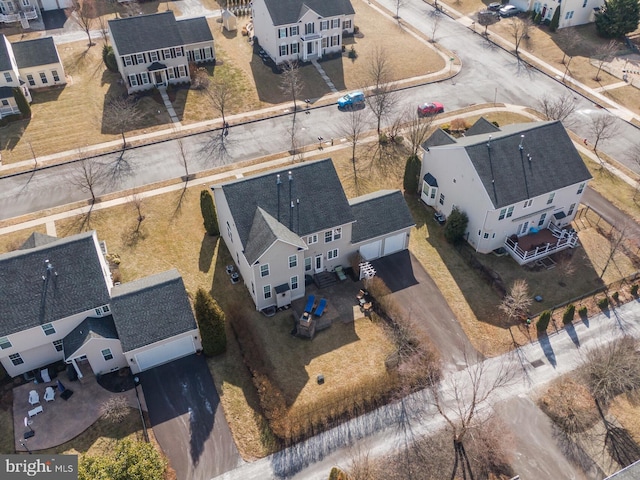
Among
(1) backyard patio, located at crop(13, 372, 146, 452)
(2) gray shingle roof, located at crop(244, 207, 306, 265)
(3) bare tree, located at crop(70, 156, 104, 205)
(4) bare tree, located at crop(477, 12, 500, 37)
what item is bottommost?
(1) backyard patio, located at crop(13, 372, 146, 452)

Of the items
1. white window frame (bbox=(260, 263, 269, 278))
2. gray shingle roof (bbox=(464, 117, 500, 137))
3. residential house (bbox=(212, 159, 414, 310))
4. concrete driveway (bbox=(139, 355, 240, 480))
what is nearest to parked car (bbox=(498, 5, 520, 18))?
gray shingle roof (bbox=(464, 117, 500, 137))

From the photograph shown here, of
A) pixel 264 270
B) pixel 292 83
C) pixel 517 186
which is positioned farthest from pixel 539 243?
pixel 292 83

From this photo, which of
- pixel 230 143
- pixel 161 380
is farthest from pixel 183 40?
pixel 161 380

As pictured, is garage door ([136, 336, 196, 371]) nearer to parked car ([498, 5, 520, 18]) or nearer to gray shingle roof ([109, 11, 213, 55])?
gray shingle roof ([109, 11, 213, 55])

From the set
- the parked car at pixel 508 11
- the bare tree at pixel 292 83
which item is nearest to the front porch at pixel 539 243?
the bare tree at pixel 292 83

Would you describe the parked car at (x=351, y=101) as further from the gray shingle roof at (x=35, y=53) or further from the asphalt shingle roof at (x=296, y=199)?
the gray shingle roof at (x=35, y=53)

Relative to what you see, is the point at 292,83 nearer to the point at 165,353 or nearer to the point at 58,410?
the point at 165,353
